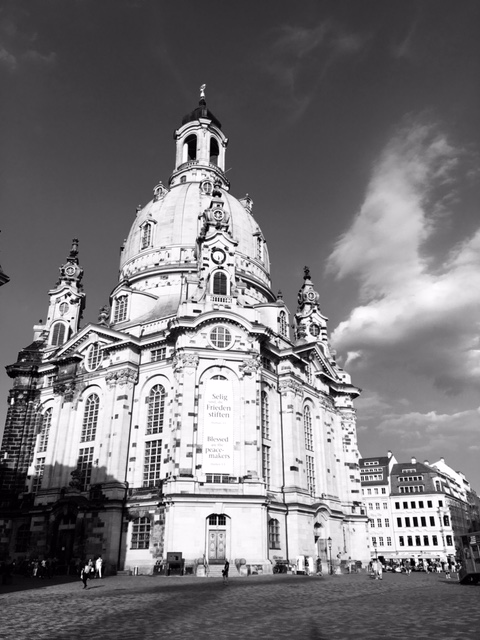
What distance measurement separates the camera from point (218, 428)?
49.7m

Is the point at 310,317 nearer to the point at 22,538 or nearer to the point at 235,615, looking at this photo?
the point at 22,538

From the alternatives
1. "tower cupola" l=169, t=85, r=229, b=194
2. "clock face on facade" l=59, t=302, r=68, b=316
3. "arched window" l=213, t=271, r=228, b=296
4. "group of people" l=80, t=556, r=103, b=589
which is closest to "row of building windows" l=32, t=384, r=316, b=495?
"group of people" l=80, t=556, r=103, b=589

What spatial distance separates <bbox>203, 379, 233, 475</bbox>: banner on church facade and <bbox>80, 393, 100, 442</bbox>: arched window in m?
14.0

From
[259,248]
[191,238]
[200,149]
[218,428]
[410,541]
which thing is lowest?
[410,541]

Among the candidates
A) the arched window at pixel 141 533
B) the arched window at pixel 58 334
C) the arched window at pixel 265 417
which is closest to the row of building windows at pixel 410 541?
the arched window at pixel 265 417

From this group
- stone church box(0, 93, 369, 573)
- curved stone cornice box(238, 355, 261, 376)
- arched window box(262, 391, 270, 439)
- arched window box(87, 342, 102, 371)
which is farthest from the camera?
arched window box(87, 342, 102, 371)

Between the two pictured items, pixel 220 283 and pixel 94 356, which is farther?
pixel 94 356

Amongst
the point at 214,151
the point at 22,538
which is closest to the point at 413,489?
the point at 22,538

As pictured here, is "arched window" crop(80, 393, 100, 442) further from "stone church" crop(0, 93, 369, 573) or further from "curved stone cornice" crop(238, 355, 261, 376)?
"curved stone cornice" crop(238, 355, 261, 376)

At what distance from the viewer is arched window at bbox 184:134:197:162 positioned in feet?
302

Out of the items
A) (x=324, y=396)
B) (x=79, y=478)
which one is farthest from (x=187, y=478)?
(x=324, y=396)

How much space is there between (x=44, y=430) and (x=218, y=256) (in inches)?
1121

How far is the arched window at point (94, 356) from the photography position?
5953 centimetres

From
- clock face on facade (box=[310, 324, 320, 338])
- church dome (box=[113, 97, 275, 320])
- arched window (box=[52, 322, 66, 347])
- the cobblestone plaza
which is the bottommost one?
the cobblestone plaza
